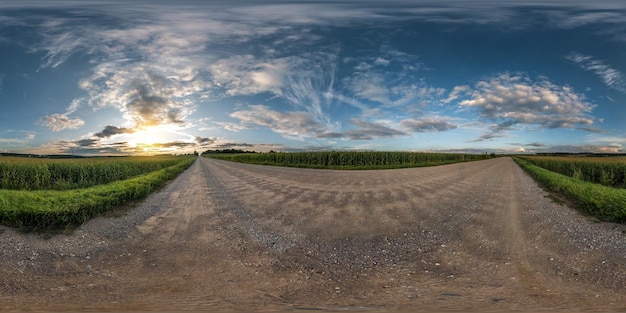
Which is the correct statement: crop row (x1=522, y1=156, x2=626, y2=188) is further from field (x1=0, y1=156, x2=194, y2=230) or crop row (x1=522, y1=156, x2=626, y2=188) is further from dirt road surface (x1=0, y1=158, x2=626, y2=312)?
field (x1=0, y1=156, x2=194, y2=230)

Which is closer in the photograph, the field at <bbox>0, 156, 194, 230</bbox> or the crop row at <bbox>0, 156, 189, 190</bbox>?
the field at <bbox>0, 156, 194, 230</bbox>

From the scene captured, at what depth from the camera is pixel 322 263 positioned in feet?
19.5

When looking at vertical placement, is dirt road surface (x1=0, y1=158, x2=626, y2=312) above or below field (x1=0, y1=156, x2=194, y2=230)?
below

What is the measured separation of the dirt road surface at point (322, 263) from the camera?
4.61 m

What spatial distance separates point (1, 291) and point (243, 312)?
12.1 ft

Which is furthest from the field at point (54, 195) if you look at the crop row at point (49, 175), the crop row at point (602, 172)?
A: the crop row at point (602, 172)

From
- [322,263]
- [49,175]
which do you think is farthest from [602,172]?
[49,175]

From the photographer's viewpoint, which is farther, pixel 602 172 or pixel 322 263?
pixel 602 172

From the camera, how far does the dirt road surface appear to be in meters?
4.61

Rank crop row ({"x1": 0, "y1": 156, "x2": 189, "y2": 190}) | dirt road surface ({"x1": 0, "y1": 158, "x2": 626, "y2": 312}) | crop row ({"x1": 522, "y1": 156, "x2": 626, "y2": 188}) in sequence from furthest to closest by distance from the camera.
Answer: crop row ({"x1": 522, "y1": 156, "x2": 626, "y2": 188}) < crop row ({"x1": 0, "y1": 156, "x2": 189, "y2": 190}) < dirt road surface ({"x1": 0, "y1": 158, "x2": 626, "y2": 312})

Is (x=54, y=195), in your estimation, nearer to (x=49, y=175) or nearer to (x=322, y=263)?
(x=322, y=263)

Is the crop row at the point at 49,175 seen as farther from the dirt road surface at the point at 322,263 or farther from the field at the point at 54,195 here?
the dirt road surface at the point at 322,263

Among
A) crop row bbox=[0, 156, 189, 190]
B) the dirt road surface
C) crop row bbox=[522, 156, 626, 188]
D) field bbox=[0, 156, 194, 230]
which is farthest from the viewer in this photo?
crop row bbox=[522, 156, 626, 188]

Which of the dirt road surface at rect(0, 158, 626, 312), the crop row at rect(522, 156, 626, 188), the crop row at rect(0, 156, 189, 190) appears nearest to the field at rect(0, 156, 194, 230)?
the crop row at rect(0, 156, 189, 190)
